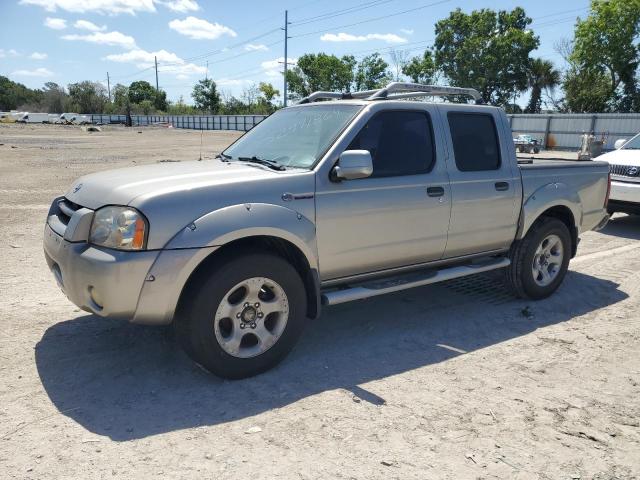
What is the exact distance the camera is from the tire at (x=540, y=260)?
5359mm

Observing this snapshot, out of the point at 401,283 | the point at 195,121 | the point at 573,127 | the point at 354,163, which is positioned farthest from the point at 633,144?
the point at 195,121

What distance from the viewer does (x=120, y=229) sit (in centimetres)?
327

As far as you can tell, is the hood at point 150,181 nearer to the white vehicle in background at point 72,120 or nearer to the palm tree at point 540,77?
the palm tree at point 540,77

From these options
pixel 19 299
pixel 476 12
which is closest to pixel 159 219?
pixel 19 299

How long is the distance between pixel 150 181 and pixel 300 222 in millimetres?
1049

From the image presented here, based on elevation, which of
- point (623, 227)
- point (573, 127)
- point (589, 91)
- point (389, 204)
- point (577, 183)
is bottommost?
point (623, 227)

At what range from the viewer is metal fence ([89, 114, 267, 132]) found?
75000mm

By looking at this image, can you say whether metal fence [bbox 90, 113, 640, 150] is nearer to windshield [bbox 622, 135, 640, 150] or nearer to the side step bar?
windshield [bbox 622, 135, 640, 150]

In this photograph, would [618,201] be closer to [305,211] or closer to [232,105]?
[305,211]

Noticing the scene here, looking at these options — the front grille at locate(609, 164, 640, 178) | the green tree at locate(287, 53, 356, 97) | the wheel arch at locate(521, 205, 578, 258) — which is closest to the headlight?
the wheel arch at locate(521, 205, 578, 258)

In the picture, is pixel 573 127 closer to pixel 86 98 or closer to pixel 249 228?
pixel 249 228

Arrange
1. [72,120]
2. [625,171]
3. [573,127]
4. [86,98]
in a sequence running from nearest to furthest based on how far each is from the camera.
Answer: [625,171], [573,127], [72,120], [86,98]

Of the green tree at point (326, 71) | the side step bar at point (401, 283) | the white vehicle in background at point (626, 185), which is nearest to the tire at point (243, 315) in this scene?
the side step bar at point (401, 283)

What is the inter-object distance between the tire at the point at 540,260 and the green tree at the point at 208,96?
340 feet
